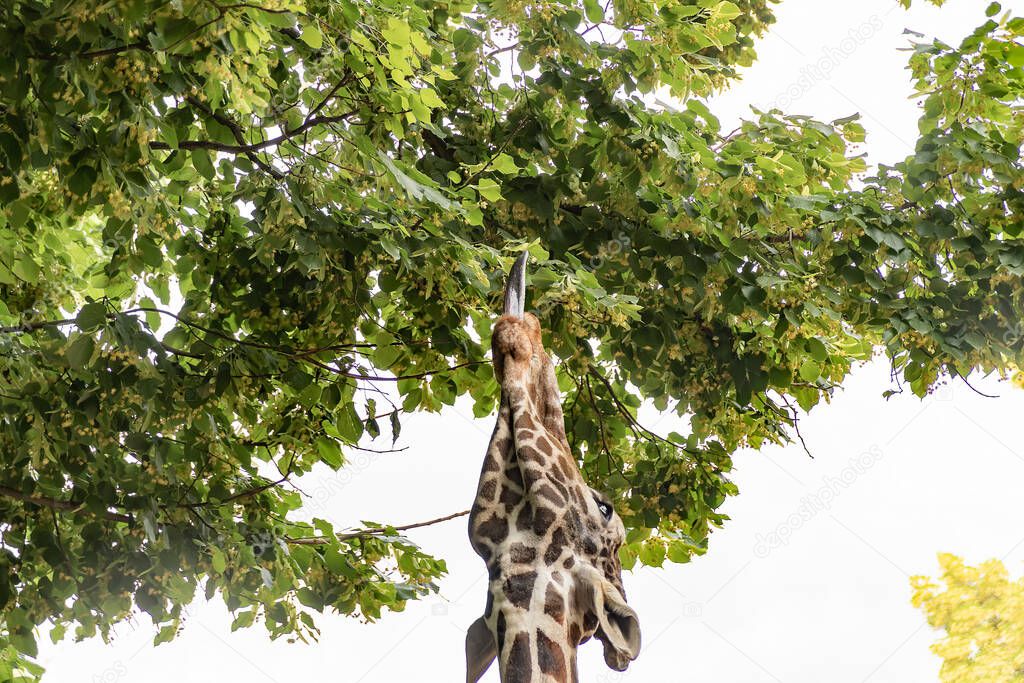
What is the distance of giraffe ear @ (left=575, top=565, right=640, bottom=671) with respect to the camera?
2238mm

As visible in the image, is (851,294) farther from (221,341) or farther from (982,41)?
(221,341)

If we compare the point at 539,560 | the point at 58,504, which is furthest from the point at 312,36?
the point at 58,504

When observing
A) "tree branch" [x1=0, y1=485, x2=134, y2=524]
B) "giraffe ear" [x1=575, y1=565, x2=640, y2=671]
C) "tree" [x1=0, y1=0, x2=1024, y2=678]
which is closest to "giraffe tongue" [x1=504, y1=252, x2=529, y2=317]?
"giraffe ear" [x1=575, y1=565, x2=640, y2=671]

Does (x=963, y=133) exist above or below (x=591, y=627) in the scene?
above

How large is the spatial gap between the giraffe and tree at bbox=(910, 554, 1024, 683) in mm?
8499

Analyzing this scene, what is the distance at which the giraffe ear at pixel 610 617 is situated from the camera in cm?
224

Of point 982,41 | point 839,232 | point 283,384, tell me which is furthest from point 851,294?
point 283,384

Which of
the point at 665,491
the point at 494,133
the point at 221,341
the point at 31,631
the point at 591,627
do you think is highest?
the point at 494,133

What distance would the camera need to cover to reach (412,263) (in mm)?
4516

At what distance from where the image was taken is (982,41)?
5.02m

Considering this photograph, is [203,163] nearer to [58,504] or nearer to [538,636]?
[58,504]

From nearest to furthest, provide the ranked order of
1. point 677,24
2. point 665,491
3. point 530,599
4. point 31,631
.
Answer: point 530,599
point 677,24
point 31,631
point 665,491

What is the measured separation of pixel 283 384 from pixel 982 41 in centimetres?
348

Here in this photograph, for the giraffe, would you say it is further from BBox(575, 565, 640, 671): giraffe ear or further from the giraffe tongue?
the giraffe tongue
